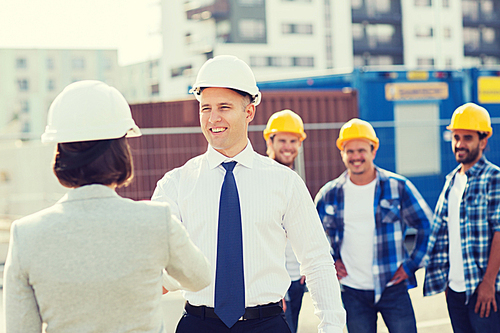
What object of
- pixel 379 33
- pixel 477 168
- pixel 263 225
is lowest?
pixel 263 225

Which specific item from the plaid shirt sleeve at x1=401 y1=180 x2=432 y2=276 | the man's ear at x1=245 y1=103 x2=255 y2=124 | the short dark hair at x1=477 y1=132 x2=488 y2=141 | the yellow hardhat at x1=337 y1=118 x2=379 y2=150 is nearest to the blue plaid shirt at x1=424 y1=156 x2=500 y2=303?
the plaid shirt sleeve at x1=401 y1=180 x2=432 y2=276

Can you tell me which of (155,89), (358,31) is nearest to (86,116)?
(358,31)

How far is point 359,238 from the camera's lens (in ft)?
13.5

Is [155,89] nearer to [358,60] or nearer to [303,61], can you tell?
[303,61]

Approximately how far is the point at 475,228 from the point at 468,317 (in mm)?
616

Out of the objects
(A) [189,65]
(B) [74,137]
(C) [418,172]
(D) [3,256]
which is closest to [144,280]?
(B) [74,137]

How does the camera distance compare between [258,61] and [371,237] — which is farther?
[258,61]

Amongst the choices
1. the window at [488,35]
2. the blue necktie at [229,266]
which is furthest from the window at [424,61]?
the blue necktie at [229,266]

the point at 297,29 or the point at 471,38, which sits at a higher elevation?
the point at 297,29

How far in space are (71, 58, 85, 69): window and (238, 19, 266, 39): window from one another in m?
28.8

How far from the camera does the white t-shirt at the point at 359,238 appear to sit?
13.3 feet

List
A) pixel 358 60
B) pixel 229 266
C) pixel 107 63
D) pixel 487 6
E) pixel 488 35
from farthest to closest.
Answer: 1. pixel 107 63
2. pixel 487 6
3. pixel 488 35
4. pixel 358 60
5. pixel 229 266

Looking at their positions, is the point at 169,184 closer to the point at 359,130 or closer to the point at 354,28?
the point at 359,130

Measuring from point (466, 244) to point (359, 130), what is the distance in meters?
1.12
